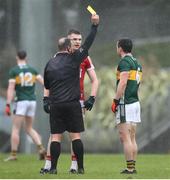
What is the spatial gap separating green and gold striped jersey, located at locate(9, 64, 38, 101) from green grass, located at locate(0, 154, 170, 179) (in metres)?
1.26

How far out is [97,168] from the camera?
46.9 ft

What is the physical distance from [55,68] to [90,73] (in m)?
1.11

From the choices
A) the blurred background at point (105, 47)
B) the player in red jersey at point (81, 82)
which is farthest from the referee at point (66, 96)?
the blurred background at point (105, 47)

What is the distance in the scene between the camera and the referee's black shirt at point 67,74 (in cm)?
1184

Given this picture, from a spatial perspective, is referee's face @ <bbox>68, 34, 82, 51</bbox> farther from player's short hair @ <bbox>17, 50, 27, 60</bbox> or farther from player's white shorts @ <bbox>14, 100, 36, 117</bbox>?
player's white shorts @ <bbox>14, 100, 36, 117</bbox>

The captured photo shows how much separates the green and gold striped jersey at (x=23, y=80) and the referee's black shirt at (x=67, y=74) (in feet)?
16.2

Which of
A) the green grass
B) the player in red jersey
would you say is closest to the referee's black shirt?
the player in red jersey

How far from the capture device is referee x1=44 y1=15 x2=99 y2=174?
38.8 feet

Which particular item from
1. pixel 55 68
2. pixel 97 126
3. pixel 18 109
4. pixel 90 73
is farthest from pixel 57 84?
pixel 97 126

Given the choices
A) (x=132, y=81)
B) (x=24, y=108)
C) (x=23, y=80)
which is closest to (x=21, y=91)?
(x=23, y=80)

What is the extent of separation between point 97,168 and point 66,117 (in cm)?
263

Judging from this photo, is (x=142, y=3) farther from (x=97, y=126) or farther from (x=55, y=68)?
(x=55, y=68)

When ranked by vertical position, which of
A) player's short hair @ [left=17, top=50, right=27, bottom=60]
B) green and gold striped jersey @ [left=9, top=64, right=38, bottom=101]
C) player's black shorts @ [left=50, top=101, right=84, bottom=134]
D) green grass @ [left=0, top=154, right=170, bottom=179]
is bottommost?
green grass @ [left=0, top=154, right=170, bottom=179]

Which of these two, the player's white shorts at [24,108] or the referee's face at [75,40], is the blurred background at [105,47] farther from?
the referee's face at [75,40]
